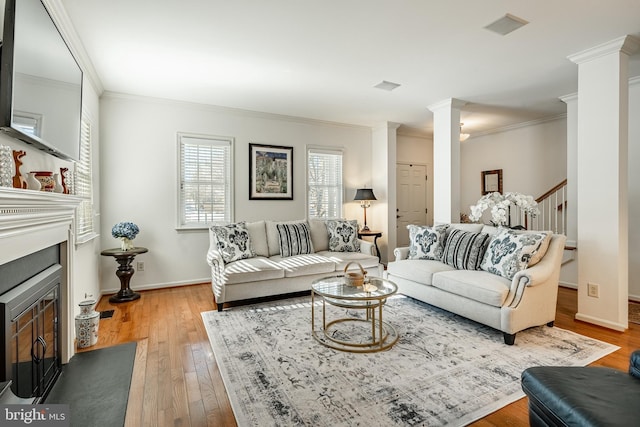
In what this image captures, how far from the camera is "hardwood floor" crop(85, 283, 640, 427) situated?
5.80 ft

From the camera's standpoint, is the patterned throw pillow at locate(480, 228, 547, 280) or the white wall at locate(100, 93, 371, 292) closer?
the patterned throw pillow at locate(480, 228, 547, 280)

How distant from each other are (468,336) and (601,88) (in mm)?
2612

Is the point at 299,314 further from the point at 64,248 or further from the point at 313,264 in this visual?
the point at 64,248

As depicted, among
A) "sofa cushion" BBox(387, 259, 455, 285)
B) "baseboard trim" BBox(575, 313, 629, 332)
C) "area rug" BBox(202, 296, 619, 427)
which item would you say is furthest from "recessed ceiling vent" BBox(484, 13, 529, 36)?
"baseboard trim" BBox(575, 313, 629, 332)

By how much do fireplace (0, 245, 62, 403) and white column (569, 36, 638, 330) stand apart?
13.7ft

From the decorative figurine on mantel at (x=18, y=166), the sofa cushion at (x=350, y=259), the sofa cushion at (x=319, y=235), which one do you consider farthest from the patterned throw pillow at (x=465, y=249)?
the decorative figurine on mantel at (x=18, y=166)

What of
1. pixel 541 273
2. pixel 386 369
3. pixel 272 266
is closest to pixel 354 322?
pixel 386 369

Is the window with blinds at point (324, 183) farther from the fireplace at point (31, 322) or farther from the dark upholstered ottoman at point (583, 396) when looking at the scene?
the dark upholstered ottoman at point (583, 396)

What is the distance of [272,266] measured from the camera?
3.73m

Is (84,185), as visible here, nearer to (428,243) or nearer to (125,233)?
(125,233)

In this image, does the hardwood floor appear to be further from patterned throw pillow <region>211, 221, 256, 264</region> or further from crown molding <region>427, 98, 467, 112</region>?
crown molding <region>427, 98, 467, 112</region>

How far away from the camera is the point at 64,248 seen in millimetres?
2277

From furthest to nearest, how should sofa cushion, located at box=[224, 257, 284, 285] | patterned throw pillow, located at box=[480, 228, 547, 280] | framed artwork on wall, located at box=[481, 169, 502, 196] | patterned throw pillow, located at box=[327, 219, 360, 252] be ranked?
1. framed artwork on wall, located at box=[481, 169, 502, 196]
2. patterned throw pillow, located at box=[327, 219, 360, 252]
3. sofa cushion, located at box=[224, 257, 284, 285]
4. patterned throw pillow, located at box=[480, 228, 547, 280]

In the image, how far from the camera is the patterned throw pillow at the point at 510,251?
283cm
